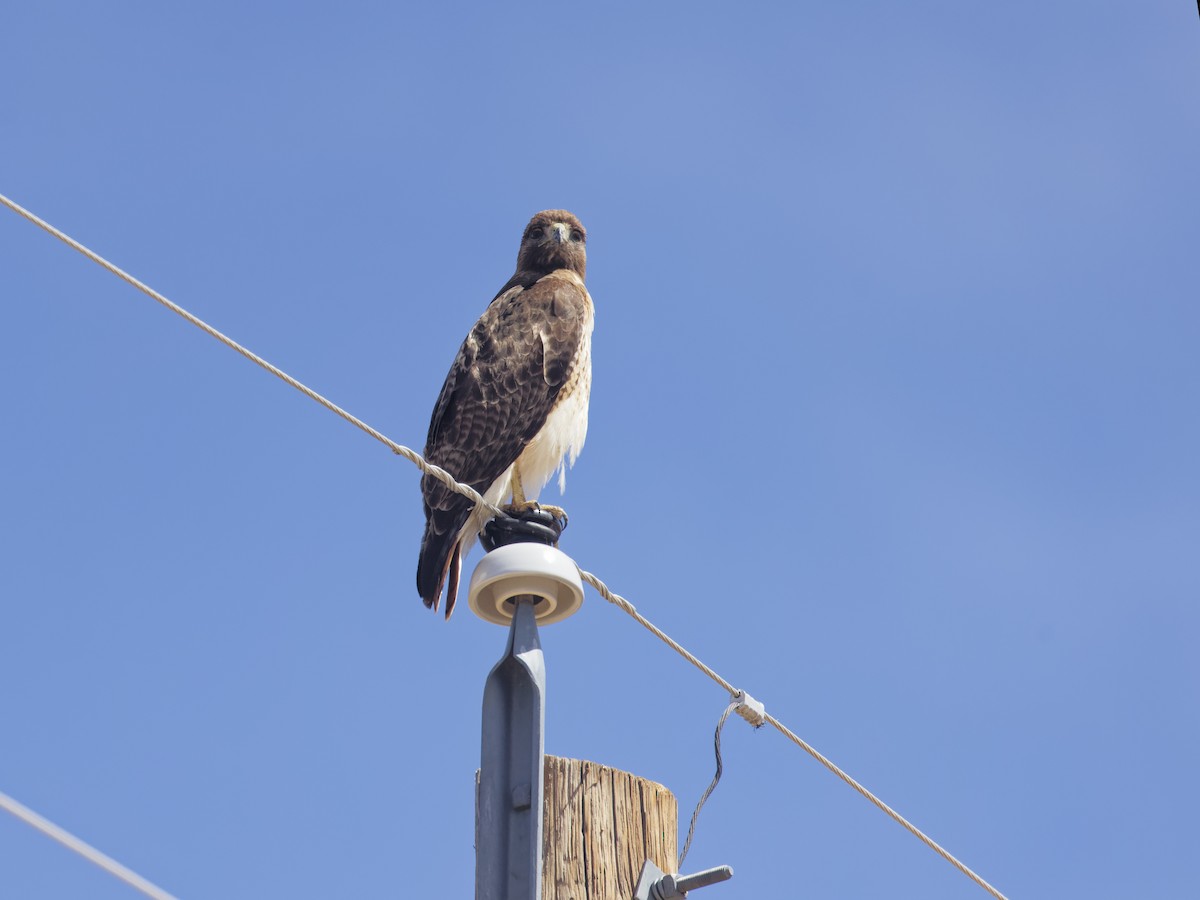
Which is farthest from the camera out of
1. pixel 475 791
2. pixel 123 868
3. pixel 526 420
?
pixel 526 420

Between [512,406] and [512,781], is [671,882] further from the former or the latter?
[512,406]

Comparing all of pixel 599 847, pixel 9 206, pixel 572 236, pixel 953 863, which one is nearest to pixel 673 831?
pixel 599 847

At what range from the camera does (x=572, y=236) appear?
334 inches

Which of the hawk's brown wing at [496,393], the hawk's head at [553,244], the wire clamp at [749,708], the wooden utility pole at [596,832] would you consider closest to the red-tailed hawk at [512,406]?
the hawk's brown wing at [496,393]

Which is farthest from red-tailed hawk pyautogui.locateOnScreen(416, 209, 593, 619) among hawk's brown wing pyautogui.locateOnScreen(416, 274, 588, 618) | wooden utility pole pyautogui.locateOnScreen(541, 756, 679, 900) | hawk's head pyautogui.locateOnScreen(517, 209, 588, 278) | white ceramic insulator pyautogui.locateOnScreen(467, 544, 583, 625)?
wooden utility pole pyautogui.locateOnScreen(541, 756, 679, 900)

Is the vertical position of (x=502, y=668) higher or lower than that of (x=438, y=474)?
lower

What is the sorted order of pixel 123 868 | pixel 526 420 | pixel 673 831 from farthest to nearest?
pixel 526 420, pixel 673 831, pixel 123 868

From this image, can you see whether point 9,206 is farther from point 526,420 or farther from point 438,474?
point 526,420

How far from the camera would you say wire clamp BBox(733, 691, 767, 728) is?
4.07 meters

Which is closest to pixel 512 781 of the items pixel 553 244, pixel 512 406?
pixel 512 406

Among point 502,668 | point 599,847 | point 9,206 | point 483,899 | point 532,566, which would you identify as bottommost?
point 483,899

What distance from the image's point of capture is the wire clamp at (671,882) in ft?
11.2

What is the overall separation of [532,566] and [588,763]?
17.7 inches

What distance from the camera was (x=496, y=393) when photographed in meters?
6.95
